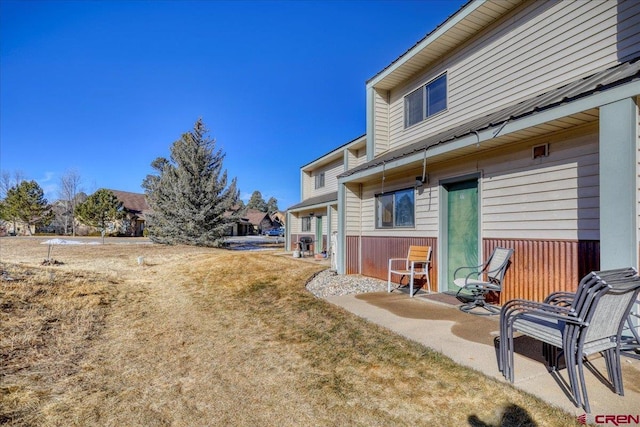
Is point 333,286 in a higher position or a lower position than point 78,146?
lower

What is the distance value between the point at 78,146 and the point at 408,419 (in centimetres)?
4456

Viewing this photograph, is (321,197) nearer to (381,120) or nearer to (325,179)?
(325,179)

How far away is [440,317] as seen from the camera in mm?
4902

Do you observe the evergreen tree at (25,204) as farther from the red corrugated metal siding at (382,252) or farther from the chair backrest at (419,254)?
the chair backrest at (419,254)

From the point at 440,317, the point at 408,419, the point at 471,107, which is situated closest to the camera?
the point at 408,419

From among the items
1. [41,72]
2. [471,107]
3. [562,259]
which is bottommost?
[562,259]

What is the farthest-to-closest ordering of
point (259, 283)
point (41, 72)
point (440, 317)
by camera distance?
point (41, 72), point (259, 283), point (440, 317)

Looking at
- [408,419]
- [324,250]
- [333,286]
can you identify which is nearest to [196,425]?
[408,419]

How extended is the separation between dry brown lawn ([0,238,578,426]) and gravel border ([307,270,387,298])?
89 cm

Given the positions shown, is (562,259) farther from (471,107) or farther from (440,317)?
(471,107)

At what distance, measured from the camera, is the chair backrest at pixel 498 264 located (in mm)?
5031

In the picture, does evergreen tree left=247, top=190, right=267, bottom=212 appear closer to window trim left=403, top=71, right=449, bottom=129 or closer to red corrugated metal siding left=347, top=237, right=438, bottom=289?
red corrugated metal siding left=347, top=237, right=438, bottom=289

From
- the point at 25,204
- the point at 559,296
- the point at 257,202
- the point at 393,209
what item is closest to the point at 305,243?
the point at 393,209

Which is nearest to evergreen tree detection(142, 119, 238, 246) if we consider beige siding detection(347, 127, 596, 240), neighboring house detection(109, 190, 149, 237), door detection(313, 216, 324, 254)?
door detection(313, 216, 324, 254)
